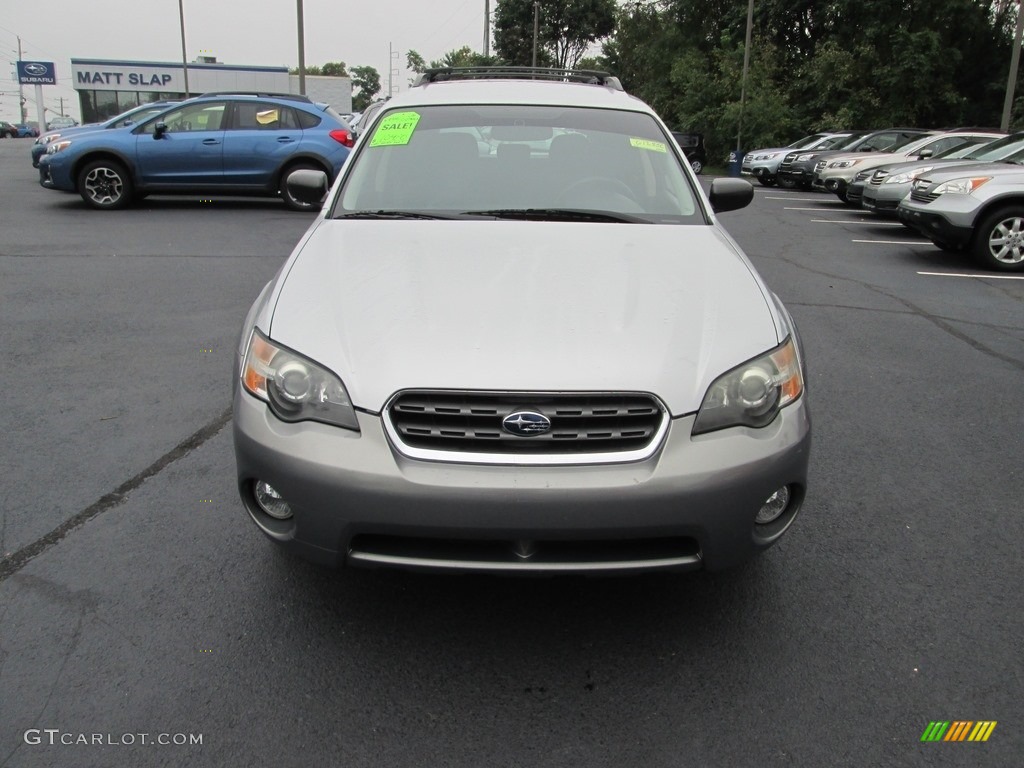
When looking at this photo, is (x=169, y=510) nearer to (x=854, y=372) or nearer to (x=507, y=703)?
(x=507, y=703)

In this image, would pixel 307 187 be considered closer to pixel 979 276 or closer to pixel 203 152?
pixel 979 276

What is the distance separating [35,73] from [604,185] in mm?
85783

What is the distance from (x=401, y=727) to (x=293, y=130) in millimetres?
12411

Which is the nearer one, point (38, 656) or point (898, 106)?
point (38, 656)

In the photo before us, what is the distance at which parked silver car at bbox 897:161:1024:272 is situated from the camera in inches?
396

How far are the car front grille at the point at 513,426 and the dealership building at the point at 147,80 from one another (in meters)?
62.9

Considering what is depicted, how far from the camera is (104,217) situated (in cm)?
1232

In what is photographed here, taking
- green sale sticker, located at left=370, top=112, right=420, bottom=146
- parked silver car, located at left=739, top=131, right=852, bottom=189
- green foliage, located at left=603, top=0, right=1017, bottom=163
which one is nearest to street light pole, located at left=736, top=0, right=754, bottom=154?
green foliage, located at left=603, top=0, right=1017, bottom=163

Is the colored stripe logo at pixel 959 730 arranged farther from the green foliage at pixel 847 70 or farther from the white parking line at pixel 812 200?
the green foliage at pixel 847 70

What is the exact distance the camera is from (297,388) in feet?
8.47

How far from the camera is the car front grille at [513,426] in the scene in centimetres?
245

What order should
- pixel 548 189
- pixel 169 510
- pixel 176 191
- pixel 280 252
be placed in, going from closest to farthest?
pixel 169 510 → pixel 548 189 → pixel 280 252 → pixel 176 191

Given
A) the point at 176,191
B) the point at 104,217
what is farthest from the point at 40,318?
the point at 176,191

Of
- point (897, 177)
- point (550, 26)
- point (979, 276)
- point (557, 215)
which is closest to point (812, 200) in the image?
point (897, 177)
